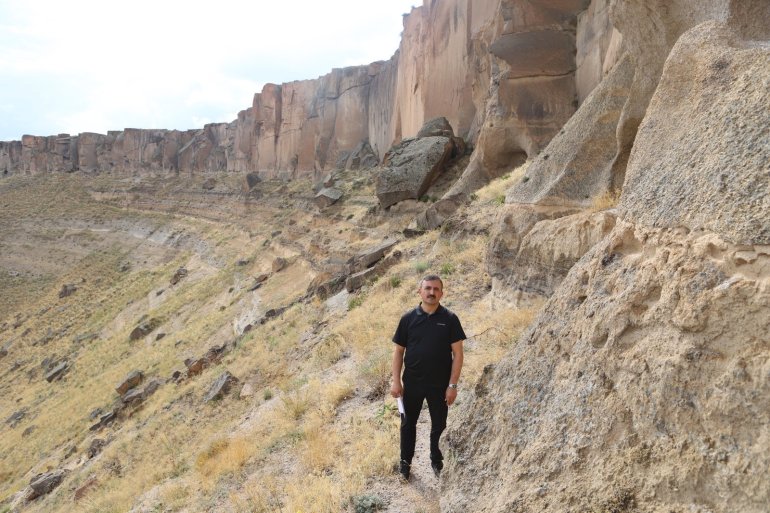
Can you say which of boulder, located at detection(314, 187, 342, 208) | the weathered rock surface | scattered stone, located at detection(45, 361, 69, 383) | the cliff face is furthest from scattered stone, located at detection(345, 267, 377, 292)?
boulder, located at detection(314, 187, 342, 208)

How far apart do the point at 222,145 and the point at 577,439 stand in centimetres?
6679

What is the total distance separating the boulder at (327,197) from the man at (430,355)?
27.1 metres

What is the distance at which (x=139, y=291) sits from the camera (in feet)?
112

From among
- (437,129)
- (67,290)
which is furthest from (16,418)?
(437,129)

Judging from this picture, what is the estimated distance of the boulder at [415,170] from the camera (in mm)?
22266

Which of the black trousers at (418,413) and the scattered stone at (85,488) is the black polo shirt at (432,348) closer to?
the black trousers at (418,413)

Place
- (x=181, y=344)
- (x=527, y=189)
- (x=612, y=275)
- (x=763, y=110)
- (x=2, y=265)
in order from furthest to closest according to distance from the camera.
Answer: (x=2, y=265)
(x=181, y=344)
(x=527, y=189)
(x=612, y=275)
(x=763, y=110)

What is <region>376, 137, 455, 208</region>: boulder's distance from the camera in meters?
22.3

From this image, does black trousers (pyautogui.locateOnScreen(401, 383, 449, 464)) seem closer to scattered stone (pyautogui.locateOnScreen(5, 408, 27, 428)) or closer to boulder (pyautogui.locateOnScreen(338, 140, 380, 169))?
scattered stone (pyautogui.locateOnScreen(5, 408, 27, 428))

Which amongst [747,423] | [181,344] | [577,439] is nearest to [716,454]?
[747,423]

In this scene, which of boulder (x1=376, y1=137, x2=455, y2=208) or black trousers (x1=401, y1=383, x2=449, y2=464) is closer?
black trousers (x1=401, y1=383, x2=449, y2=464)

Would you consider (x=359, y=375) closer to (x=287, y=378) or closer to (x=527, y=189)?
(x=287, y=378)

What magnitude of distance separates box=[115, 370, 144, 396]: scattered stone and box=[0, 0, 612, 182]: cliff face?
12753 mm

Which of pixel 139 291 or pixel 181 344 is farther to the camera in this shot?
pixel 139 291
